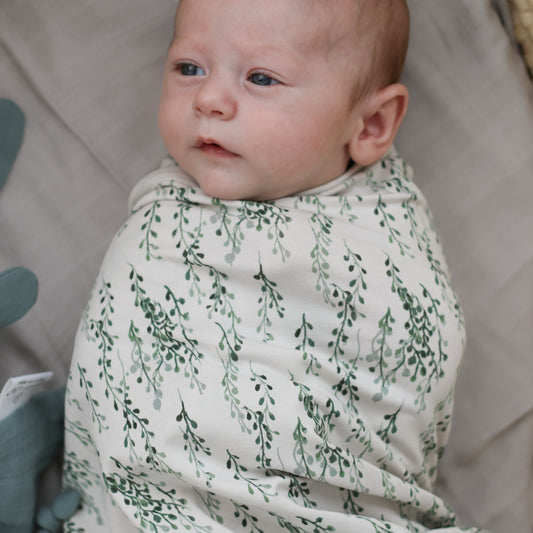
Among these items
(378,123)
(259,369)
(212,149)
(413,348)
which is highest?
(212,149)

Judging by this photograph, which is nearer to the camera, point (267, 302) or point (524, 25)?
point (267, 302)

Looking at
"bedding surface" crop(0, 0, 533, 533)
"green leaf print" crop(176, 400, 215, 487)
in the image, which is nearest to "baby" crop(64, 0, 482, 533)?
"green leaf print" crop(176, 400, 215, 487)

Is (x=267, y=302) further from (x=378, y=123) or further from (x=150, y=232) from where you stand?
(x=378, y=123)

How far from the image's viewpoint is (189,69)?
1.05m

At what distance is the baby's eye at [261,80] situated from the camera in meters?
1.00

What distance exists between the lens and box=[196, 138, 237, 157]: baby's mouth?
1.01m

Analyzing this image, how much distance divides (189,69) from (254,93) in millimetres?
124

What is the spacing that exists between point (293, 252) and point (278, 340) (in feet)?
0.42

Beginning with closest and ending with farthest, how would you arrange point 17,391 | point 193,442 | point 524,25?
point 193,442
point 17,391
point 524,25

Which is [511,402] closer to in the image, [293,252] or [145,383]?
[293,252]

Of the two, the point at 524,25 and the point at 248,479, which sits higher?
the point at 524,25

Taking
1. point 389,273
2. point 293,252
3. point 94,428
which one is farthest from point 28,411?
point 389,273

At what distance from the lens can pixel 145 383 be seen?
98cm

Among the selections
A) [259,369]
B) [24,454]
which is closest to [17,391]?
[24,454]
